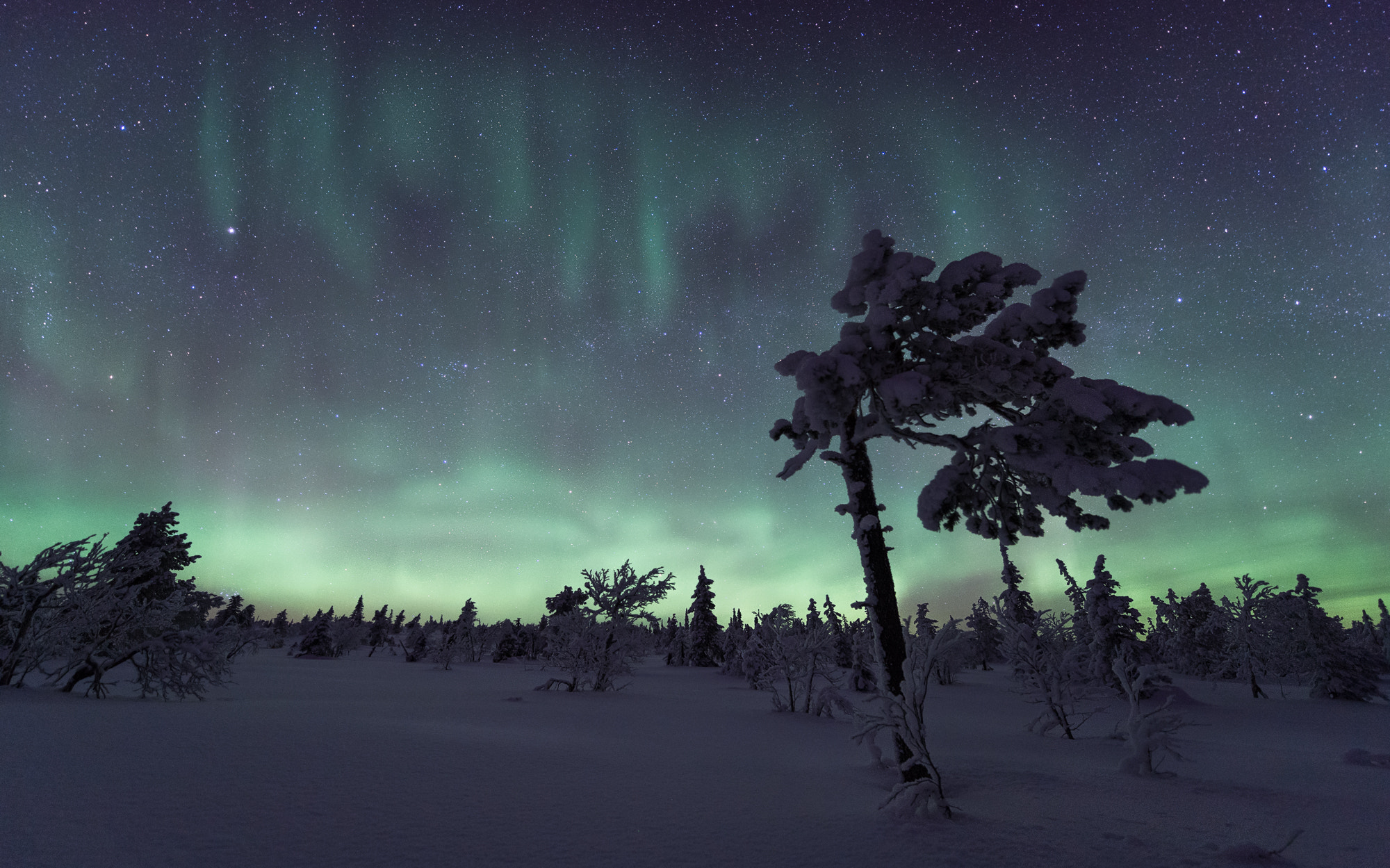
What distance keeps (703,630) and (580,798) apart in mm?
52831

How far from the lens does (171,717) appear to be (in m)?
10.6

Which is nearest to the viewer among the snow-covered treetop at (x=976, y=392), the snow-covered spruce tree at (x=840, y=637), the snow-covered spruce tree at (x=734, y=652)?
the snow-covered treetop at (x=976, y=392)

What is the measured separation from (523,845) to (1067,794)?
7930 millimetres

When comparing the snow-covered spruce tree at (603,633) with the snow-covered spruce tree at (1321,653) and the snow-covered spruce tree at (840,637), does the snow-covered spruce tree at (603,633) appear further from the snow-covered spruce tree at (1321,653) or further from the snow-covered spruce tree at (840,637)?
the snow-covered spruce tree at (1321,653)

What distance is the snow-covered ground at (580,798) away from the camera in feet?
16.5

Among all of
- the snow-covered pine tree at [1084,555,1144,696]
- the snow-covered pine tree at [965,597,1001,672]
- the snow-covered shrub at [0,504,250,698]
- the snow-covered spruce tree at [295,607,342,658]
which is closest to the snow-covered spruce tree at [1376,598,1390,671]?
the snow-covered pine tree at [965,597,1001,672]

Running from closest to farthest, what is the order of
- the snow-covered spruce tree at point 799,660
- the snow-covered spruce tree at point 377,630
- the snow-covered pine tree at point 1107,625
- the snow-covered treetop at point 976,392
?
the snow-covered treetop at point 976,392
the snow-covered spruce tree at point 799,660
the snow-covered pine tree at point 1107,625
the snow-covered spruce tree at point 377,630

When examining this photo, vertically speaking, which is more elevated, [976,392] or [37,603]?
[976,392]

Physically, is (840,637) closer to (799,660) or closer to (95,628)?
(799,660)

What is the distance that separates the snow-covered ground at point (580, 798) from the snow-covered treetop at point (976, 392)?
161 inches

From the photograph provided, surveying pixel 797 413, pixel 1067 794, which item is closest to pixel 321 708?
pixel 797 413

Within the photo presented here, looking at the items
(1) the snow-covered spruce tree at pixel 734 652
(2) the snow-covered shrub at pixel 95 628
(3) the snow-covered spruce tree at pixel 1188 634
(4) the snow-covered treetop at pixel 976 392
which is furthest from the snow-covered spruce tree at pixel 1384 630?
(2) the snow-covered shrub at pixel 95 628

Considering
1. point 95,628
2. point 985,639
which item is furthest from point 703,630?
point 95,628

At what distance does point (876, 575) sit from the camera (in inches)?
348
